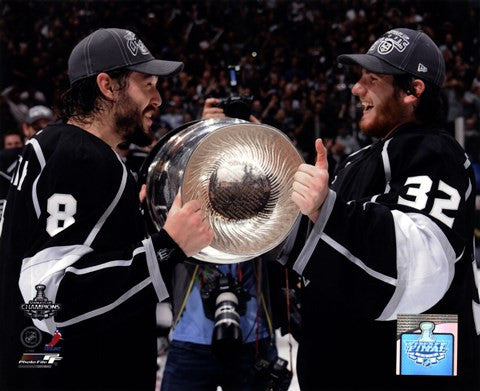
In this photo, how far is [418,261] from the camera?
163cm

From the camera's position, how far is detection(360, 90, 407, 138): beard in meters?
1.99

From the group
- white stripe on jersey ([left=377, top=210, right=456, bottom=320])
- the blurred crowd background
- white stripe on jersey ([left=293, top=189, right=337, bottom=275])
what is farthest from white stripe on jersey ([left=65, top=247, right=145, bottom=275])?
the blurred crowd background

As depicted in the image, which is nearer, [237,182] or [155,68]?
[237,182]

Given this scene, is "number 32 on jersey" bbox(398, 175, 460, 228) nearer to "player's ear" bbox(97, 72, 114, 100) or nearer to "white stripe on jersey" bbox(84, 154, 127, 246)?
"white stripe on jersey" bbox(84, 154, 127, 246)

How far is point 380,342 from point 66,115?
3.70 ft

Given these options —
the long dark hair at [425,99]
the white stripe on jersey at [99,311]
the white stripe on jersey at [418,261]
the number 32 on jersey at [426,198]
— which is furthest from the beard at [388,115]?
the white stripe on jersey at [99,311]

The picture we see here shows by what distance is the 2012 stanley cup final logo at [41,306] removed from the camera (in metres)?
1.53

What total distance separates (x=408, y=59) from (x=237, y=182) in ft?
2.60

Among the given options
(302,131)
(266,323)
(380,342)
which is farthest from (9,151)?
(302,131)

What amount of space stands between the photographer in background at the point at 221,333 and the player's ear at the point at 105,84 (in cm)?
52

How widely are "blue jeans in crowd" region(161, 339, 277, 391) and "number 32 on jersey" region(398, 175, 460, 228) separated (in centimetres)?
99

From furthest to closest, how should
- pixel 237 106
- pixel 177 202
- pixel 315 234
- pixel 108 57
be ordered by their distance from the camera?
pixel 237 106 < pixel 108 57 < pixel 315 234 < pixel 177 202

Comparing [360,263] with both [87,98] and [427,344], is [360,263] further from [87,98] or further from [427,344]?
[87,98]

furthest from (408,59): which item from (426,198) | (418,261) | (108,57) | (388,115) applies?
(108,57)
